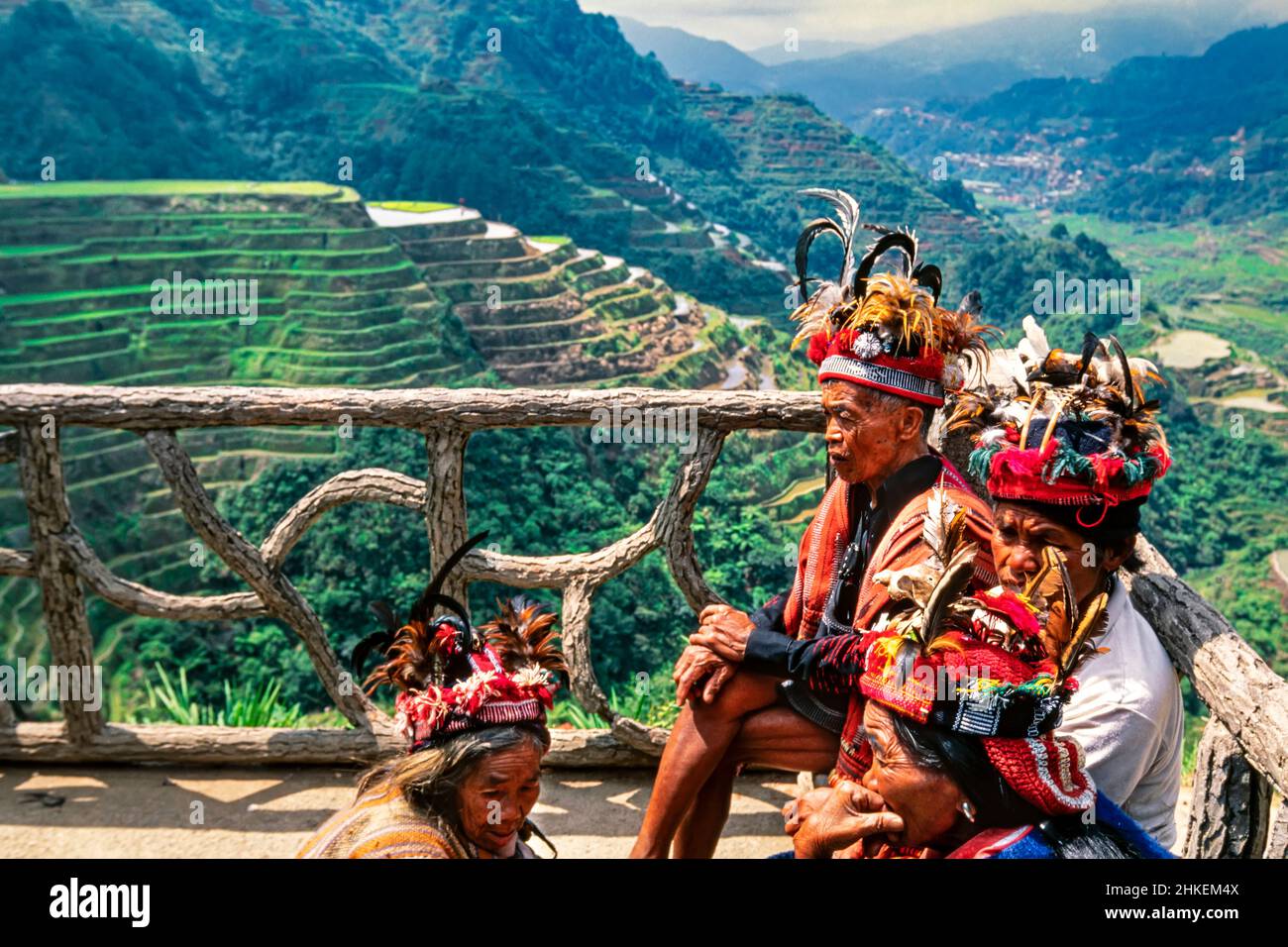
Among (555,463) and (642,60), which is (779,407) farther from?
(642,60)

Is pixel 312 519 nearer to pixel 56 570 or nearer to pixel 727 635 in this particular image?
pixel 56 570

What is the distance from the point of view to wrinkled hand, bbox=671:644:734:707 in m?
2.85

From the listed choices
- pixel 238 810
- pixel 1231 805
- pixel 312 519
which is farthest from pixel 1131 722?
pixel 238 810

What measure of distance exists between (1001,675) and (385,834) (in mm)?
1105

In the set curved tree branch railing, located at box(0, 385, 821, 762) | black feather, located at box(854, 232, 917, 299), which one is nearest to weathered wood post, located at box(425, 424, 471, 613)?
curved tree branch railing, located at box(0, 385, 821, 762)

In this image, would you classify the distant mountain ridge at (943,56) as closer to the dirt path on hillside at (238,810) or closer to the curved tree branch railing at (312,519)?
the curved tree branch railing at (312,519)

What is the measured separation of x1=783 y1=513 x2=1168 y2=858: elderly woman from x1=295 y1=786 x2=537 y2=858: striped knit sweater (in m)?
0.79

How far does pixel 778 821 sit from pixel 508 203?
53.7 metres

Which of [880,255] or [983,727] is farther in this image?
[880,255]

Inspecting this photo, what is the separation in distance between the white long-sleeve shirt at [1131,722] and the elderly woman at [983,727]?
31cm

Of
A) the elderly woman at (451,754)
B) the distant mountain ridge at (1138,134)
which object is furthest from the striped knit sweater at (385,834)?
the distant mountain ridge at (1138,134)

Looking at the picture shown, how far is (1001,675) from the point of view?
1.91 m

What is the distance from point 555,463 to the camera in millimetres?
32344

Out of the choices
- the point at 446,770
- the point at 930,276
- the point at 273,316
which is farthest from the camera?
the point at 273,316
